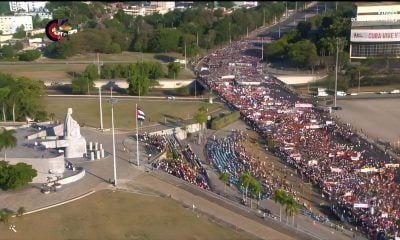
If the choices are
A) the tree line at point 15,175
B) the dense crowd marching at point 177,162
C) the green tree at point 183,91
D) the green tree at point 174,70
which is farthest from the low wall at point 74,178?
the green tree at point 174,70

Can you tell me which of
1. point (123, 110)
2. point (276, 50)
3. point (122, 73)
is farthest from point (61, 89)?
point (276, 50)

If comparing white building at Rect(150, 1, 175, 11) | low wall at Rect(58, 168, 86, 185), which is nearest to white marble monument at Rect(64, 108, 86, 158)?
low wall at Rect(58, 168, 86, 185)

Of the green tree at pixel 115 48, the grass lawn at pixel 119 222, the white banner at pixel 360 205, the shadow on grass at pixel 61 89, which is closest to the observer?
the grass lawn at pixel 119 222

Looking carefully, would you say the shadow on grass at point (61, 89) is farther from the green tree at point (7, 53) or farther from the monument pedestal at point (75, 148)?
the monument pedestal at point (75, 148)

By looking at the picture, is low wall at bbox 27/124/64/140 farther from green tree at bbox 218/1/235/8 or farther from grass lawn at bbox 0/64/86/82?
green tree at bbox 218/1/235/8

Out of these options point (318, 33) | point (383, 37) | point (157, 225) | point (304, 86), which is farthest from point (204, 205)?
point (318, 33)

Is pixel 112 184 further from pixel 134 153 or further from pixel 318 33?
pixel 318 33
